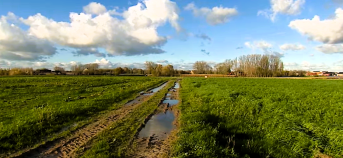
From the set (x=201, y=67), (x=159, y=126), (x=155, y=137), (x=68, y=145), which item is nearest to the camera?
(x=68, y=145)

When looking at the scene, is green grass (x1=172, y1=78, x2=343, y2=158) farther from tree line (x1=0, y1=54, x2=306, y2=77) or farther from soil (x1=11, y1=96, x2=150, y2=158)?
tree line (x1=0, y1=54, x2=306, y2=77)

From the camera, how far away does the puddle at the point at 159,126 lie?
336 inches

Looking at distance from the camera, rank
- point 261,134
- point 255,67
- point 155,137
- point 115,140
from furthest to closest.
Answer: point 255,67
point 261,134
point 155,137
point 115,140

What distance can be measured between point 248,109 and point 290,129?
12.6ft

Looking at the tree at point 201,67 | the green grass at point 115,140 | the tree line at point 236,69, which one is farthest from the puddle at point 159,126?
the tree at point 201,67

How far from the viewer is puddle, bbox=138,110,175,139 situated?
28.0 feet

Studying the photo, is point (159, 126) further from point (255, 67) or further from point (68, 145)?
point (255, 67)

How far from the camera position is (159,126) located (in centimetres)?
975

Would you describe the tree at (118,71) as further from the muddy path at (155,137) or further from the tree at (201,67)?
the muddy path at (155,137)

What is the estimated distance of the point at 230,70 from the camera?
458ft

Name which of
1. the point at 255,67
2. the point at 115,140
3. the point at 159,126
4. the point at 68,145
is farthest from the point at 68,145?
the point at 255,67

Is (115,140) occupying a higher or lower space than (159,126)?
higher

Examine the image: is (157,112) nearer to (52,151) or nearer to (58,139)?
(58,139)

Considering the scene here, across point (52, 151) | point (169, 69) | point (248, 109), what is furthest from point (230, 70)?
point (52, 151)
